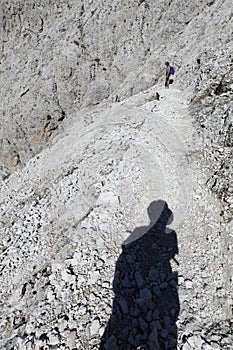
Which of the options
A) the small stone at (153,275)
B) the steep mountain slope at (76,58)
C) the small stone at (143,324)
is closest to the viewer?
the small stone at (143,324)

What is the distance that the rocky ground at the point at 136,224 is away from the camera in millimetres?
9289

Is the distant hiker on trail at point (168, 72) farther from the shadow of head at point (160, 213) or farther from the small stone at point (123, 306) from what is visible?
the small stone at point (123, 306)

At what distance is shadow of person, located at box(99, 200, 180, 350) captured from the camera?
8961mm

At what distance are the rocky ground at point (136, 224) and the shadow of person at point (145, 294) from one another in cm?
3

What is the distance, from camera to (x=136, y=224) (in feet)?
39.3

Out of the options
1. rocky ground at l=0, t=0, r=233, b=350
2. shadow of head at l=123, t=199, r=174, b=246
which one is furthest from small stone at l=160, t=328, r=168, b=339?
shadow of head at l=123, t=199, r=174, b=246

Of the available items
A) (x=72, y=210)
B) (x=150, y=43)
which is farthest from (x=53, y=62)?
(x=72, y=210)

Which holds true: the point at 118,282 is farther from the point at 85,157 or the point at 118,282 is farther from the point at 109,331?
the point at 85,157

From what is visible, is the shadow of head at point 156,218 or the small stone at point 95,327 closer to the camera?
the small stone at point 95,327

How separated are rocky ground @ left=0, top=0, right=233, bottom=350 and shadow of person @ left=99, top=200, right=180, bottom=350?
0.11 feet

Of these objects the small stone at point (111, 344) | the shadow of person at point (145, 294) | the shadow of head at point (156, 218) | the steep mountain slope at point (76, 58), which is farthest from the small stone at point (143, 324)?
the steep mountain slope at point (76, 58)

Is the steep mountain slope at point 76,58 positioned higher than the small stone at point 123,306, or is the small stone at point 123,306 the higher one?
the steep mountain slope at point 76,58

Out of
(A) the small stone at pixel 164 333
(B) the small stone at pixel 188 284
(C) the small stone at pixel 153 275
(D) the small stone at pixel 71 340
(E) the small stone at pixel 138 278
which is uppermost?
(D) the small stone at pixel 71 340

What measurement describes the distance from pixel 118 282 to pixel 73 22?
33.3 m
